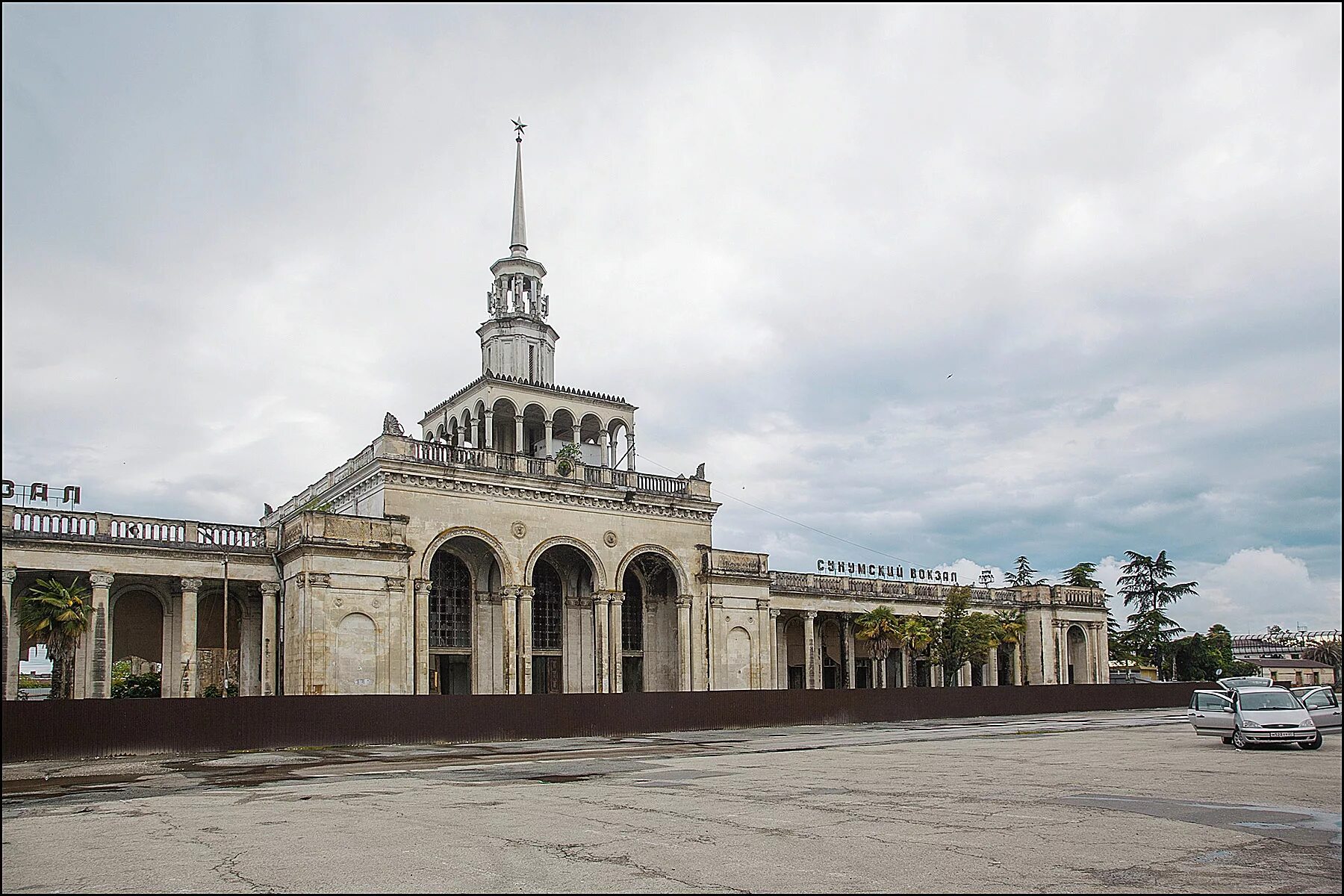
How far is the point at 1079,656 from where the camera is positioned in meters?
63.2

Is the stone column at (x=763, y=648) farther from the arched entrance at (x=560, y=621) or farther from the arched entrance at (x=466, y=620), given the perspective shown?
the arched entrance at (x=466, y=620)

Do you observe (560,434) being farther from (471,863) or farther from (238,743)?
(471,863)

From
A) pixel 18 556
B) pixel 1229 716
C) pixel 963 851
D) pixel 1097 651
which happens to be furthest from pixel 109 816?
pixel 1097 651

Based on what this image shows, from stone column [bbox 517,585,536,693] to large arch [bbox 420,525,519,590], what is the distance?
1.98 feet

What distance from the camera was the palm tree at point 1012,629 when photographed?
55531 mm

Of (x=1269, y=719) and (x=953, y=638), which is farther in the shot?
(x=953, y=638)

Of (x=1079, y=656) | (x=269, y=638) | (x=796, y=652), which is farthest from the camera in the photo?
(x=1079, y=656)

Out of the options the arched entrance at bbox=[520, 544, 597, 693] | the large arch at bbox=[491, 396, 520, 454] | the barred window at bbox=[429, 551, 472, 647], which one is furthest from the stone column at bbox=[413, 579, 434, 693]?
the large arch at bbox=[491, 396, 520, 454]

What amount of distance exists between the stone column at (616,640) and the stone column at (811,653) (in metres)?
12.6

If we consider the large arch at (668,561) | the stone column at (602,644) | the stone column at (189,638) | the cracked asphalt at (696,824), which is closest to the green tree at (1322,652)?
the large arch at (668,561)

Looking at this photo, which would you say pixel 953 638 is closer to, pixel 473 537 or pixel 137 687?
pixel 473 537

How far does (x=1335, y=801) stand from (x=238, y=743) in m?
25.3

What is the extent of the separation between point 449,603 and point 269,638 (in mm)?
6774

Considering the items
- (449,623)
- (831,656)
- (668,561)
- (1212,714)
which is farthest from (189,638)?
(831,656)
